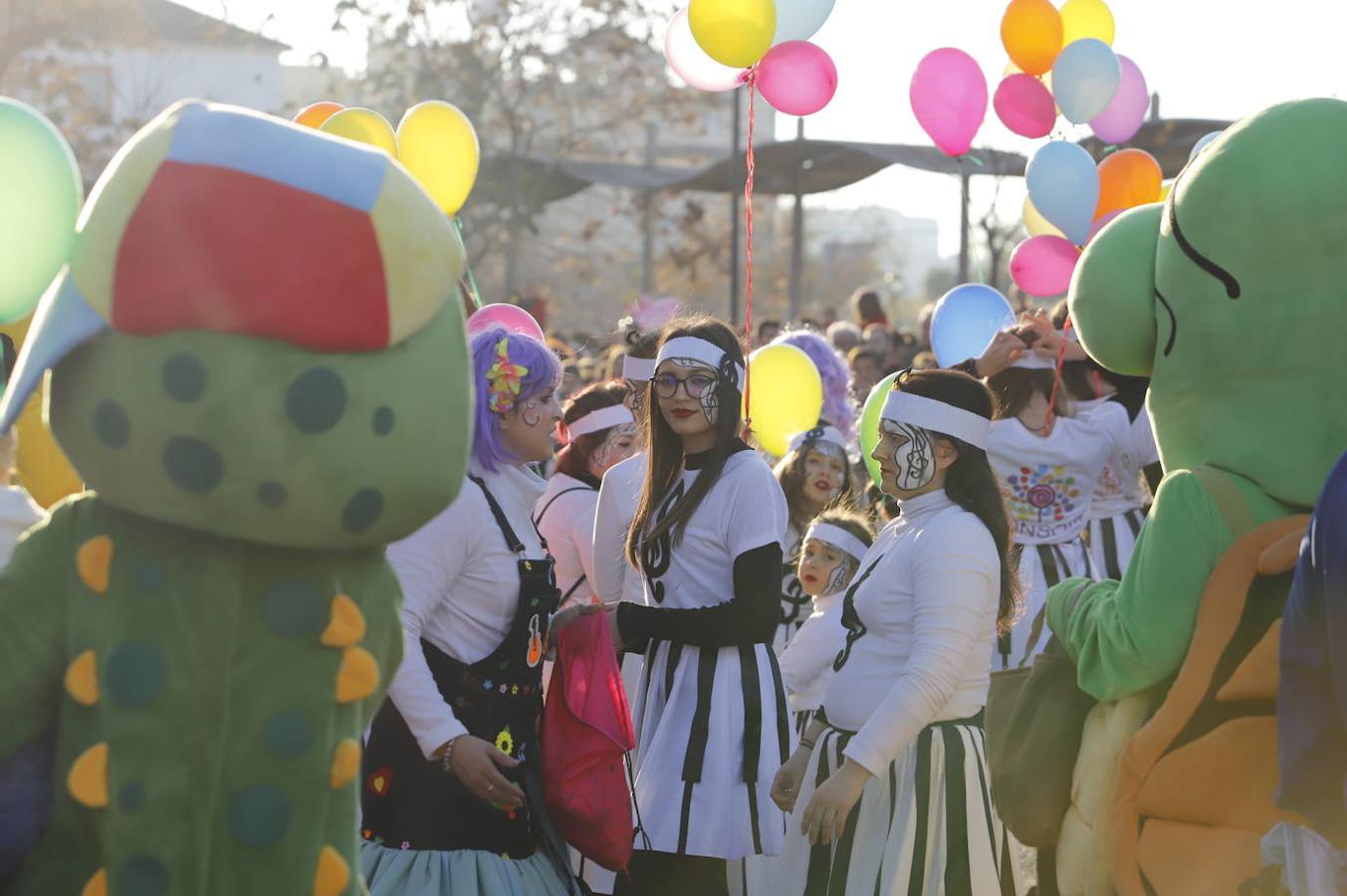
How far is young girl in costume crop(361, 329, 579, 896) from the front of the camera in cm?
347

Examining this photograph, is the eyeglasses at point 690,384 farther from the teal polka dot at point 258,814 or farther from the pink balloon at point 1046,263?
the pink balloon at point 1046,263

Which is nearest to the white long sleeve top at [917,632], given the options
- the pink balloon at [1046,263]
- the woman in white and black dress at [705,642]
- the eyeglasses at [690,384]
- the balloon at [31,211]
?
the woman in white and black dress at [705,642]

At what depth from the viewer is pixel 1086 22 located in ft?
22.9

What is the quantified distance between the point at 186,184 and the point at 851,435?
6.21m

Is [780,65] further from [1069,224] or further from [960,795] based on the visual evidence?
[960,795]

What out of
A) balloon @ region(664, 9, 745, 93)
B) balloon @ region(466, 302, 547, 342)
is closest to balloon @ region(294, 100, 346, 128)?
balloon @ region(466, 302, 547, 342)

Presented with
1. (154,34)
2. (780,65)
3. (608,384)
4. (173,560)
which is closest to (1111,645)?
(173,560)

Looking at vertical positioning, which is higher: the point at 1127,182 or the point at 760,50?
the point at 760,50

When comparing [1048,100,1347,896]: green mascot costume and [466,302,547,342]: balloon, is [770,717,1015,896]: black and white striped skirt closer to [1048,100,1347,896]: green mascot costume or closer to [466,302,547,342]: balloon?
[1048,100,1347,896]: green mascot costume

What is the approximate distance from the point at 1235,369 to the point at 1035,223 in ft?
13.1

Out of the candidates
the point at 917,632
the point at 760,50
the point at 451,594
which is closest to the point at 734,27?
the point at 760,50

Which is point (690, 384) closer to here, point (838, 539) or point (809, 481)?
point (838, 539)

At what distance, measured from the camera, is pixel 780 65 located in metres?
6.24

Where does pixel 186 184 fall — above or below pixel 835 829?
above
